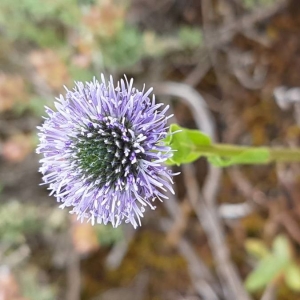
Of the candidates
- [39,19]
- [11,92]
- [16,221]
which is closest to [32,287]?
[16,221]

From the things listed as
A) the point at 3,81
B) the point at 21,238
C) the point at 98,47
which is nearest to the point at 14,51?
the point at 3,81

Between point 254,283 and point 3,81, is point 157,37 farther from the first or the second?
point 254,283

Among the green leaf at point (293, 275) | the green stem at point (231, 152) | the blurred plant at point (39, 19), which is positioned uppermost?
the blurred plant at point (39, 19)

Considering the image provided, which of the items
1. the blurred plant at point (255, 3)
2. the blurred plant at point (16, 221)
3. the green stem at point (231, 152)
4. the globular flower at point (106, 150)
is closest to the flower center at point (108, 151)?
the globular flower at point (106, 150)

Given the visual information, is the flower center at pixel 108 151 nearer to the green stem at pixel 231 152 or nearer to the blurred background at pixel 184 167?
the green stem at pixel 231 152

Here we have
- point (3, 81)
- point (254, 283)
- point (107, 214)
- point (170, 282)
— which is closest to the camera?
point (107, 214)

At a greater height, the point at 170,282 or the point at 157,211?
the point at 157,211

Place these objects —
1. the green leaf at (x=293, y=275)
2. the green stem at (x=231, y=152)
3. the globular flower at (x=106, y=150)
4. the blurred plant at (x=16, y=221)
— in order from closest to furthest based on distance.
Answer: the globular flower at (x=106, y=150) < the green stem at (x=231, y=152) < the green leaf at (x=293, y=275) < the blurred plant at (x=16, y=221)

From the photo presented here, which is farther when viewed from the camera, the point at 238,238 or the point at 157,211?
the point at 157,211
